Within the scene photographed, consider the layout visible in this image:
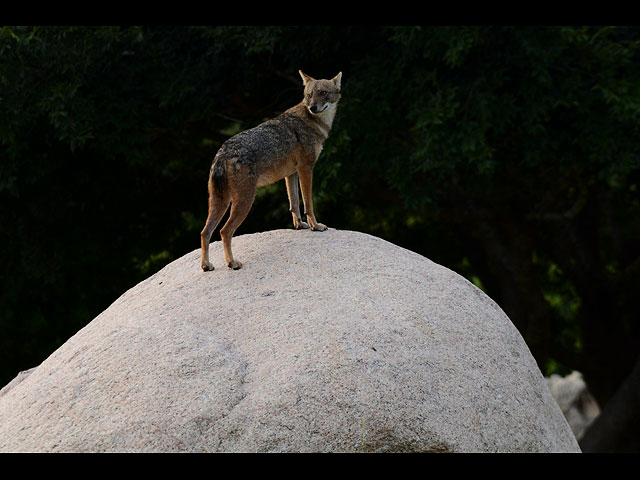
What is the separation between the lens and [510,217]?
48.2 feet

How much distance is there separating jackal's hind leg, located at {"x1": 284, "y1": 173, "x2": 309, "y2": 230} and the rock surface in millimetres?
768

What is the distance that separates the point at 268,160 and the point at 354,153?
500 centimetres

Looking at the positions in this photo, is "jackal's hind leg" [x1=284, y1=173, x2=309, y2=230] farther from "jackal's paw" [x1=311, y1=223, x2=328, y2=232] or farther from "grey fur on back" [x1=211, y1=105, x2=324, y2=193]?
"grey fur on back" [x1=211, y1=105, x2=324, y2=193]

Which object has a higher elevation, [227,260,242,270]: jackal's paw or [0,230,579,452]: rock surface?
[227,260,242,270]: jackal's paw

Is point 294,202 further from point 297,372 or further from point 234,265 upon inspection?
point 297,372

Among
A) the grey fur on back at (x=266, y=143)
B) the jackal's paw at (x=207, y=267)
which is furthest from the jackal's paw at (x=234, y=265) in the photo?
the grey fur on back at (x=266, y=143)

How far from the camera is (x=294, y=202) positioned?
26.8ft

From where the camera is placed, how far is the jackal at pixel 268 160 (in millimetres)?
7242

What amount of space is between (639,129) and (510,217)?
3367 millimetres

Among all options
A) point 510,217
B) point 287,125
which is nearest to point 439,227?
point 510,217

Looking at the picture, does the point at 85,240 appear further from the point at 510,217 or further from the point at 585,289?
the point at 585,289

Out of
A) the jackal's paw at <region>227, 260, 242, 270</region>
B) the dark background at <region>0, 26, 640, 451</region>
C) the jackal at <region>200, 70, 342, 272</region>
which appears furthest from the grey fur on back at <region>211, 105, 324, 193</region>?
the dark background at <region>0, 26, 640, 451</region>

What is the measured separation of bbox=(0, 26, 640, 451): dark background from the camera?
11.6 metres

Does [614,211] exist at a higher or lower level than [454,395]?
lower
